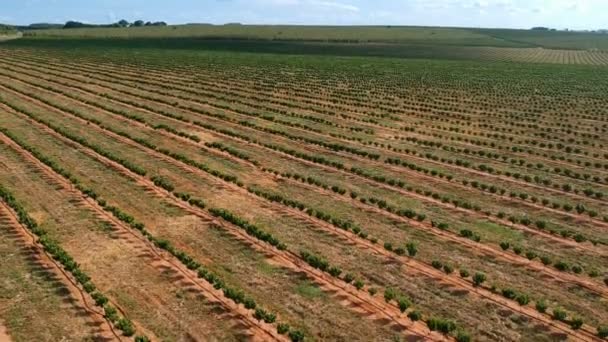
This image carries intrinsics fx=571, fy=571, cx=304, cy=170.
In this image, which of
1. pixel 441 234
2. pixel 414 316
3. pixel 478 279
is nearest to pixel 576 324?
pixel 478 279

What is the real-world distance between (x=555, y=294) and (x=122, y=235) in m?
15.0

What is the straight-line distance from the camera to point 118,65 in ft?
287

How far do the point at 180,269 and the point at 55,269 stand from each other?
3947 mm

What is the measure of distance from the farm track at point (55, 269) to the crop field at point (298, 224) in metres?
0.06

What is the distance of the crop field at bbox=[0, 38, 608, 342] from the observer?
629 inches

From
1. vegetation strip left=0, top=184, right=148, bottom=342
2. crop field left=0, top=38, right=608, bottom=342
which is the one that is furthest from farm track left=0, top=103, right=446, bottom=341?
vegetation strip left=0, top=184, right=148, bottom=342

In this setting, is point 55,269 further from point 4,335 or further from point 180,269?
point 180,269

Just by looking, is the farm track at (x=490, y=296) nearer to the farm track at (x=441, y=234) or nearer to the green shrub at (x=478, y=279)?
the green shrub at (x=478, y=279)

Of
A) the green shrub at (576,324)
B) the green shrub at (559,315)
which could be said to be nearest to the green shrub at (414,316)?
the green shrub at (559,315)

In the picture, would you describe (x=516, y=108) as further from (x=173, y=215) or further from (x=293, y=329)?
(x=293, y=329)

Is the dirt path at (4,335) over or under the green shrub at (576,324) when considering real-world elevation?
under

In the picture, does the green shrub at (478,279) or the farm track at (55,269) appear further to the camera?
the green shrub at (478,279)

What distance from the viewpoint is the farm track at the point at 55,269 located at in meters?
15.0

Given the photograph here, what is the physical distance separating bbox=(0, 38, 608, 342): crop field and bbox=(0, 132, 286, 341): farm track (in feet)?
0.22
